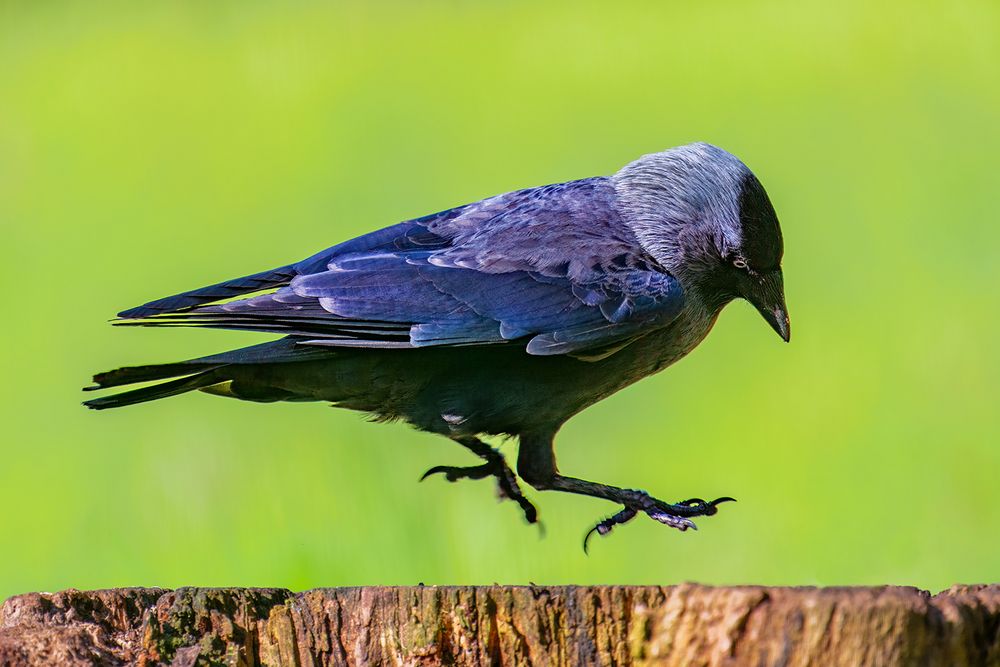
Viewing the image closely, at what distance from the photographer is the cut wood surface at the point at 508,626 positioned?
3314 millimetres

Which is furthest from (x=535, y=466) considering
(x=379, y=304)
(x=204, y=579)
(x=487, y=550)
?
(x=204, y=579)

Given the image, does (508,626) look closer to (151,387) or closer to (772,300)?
(151,387)

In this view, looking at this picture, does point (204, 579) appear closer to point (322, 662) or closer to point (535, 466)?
point (535, 466)

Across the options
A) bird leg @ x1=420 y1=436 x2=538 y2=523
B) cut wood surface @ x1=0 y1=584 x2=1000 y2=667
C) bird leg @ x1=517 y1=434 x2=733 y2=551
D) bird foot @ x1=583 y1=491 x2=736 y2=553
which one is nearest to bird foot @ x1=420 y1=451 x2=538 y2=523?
bird leg @ x1=420 y1=436 x2=538 y2=523

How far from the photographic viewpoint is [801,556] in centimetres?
717

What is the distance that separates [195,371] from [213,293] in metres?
0.33

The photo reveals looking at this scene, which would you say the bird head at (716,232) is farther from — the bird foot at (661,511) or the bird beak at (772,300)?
the bird foot at (661,511)

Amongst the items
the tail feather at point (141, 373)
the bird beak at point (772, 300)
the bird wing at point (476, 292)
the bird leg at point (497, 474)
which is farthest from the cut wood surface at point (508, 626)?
the bird leg at point (497, 474)

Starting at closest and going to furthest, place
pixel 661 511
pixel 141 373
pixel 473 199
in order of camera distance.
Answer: pixel 141 373
pixel 661 511
pixel 473 199

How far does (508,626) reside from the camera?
3.78 m

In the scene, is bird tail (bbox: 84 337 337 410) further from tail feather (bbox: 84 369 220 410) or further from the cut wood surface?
the cut wood surface

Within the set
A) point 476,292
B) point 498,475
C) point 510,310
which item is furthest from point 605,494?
point 476,292

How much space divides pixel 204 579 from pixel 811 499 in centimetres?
335

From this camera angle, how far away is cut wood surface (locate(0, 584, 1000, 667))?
3.31m
